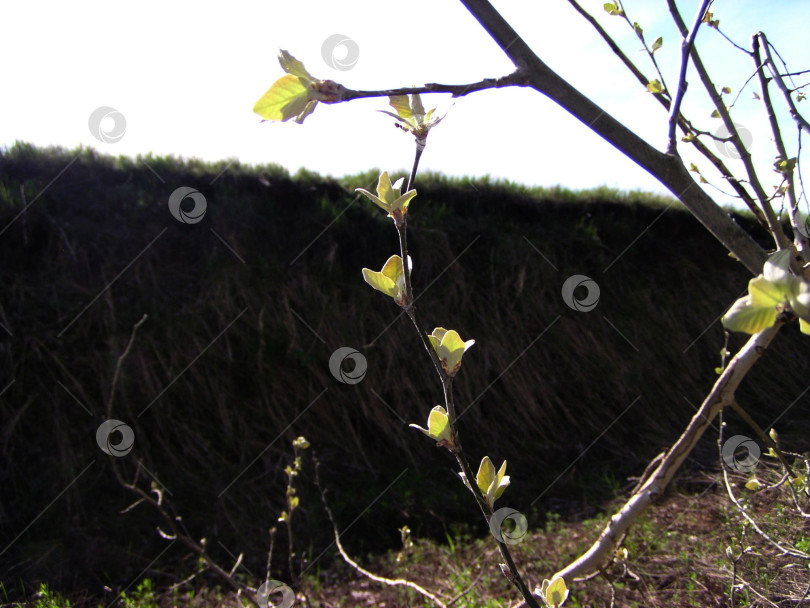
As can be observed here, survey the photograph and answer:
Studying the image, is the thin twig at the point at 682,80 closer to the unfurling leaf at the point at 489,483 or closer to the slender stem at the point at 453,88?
the slender stem at the point at 453,88

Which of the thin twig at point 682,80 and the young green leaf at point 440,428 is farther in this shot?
the thin twig at point 682,80

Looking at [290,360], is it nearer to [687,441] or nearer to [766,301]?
[687,441]

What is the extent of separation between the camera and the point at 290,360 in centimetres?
314

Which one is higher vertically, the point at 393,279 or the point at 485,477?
the point at 393,279

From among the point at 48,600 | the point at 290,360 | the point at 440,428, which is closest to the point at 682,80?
the point at 440,428

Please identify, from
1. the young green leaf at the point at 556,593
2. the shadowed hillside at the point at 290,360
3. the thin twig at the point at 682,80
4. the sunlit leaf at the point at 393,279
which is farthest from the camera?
the shadowed hillside at the point at 290,360

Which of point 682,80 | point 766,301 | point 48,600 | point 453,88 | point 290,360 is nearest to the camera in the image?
point 766,301

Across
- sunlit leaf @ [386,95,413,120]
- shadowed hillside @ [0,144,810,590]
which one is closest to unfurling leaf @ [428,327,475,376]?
sunlit leaf @ [386,95,413,120]

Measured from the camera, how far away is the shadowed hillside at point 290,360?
8.65ft

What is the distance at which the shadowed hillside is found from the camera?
2637mm

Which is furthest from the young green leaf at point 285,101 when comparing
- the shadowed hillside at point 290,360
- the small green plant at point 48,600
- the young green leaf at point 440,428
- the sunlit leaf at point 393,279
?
the shadowed hillside at point 290,360

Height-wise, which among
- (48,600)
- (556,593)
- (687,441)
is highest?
(687,441)

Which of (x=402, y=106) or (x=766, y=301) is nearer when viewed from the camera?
(x=766, y=301)

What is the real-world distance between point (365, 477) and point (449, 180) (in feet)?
6.89
